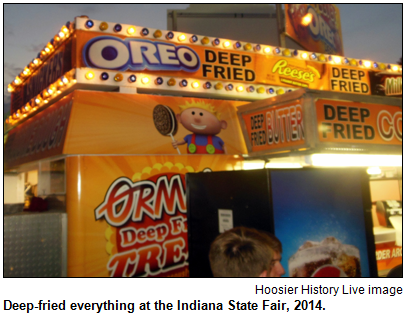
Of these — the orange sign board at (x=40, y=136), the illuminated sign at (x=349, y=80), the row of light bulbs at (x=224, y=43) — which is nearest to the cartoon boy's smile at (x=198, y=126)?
the row of light bulbs at (x=224, y=43)

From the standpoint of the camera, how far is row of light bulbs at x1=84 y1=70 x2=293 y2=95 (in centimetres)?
506

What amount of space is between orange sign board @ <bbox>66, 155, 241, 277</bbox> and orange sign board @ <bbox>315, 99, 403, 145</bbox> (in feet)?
7.10

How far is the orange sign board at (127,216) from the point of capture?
457 centimetres

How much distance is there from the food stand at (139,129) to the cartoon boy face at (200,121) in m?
0.02

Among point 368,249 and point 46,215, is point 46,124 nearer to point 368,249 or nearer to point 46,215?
point 46,215

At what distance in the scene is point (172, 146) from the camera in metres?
5.41

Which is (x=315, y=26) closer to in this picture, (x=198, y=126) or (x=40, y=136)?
(x=198, y=126)

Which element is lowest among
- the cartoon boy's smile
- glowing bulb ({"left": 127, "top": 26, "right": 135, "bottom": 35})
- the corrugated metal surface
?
the corrugated metal surface

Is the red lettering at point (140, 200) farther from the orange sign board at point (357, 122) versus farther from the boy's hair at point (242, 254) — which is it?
the boy's hair at point (242, 254)

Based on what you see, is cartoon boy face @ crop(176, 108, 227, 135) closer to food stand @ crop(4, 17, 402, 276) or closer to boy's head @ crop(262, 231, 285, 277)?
food stand @ crop(4, 17, 402, 276)

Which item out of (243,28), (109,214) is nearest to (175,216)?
(109,214)

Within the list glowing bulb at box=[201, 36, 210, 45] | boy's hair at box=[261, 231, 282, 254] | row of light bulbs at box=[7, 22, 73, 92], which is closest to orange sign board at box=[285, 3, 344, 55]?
glowing bulb at box=[201, 36, 210, 45]

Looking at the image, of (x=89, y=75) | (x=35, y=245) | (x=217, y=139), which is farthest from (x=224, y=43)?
(x=35, y=245)

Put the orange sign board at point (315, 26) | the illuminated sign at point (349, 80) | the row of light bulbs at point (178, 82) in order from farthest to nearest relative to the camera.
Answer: the orange sign board at point (315, 26)
the illuminated sign at point (349, 80)
the row of light bulbs at point (178, 82)
